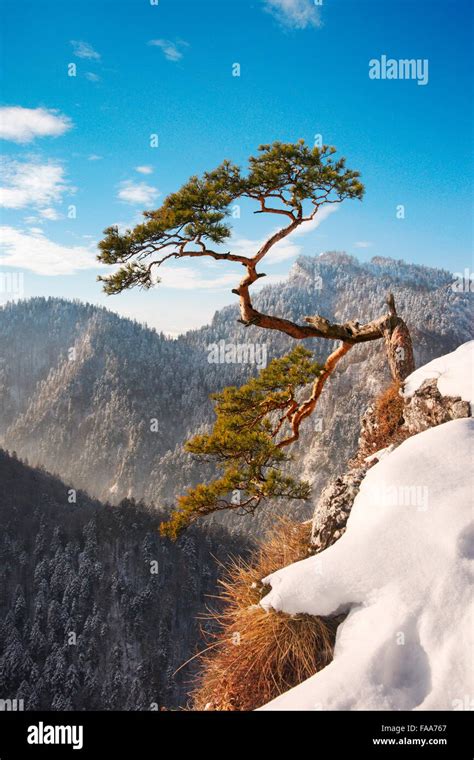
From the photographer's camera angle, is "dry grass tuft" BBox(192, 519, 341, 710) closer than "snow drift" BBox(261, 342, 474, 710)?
No

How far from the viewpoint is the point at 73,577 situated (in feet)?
391

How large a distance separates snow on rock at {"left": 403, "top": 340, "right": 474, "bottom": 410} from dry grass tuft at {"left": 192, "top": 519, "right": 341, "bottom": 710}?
4600mm

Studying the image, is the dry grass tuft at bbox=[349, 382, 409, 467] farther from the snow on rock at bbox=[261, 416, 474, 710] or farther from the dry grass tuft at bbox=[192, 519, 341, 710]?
the dry grass tuft at bbox=[192, 519, 341, 710]

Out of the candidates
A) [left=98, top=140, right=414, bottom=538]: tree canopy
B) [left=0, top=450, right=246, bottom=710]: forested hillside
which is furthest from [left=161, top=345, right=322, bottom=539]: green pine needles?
[left=0, top=450, right=246, bottom=710]: forested hillside

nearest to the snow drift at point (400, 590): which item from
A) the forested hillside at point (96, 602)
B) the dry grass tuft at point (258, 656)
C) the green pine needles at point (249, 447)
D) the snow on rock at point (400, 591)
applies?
the snow on rock at point (400, 591)

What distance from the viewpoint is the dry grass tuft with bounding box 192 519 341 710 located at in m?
6.08

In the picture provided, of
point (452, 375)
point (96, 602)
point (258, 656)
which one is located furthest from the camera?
point (96, 602)

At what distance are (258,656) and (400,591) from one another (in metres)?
1.82

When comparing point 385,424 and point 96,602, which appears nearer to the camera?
point 385,424

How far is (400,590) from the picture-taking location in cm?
576

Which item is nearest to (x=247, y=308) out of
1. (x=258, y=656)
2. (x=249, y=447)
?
(x=249, y=447)

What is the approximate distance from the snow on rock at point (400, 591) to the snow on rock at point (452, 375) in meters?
1.94

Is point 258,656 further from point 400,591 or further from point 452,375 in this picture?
point 452,375
